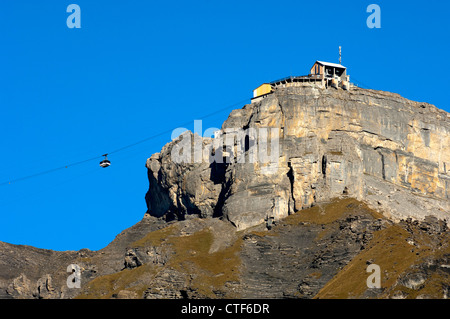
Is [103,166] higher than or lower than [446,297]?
higher
